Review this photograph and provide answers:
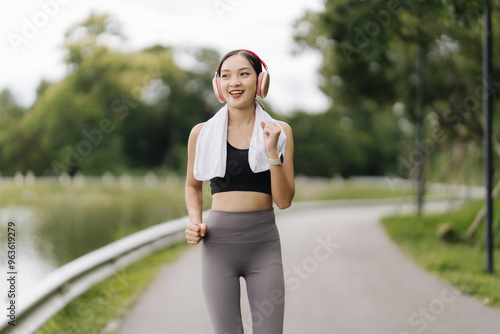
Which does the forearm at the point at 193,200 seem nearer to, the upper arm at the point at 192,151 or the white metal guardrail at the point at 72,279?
the upper arm at the point at 192,151

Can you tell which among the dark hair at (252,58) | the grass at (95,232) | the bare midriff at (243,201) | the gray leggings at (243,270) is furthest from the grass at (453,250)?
the dark hair at (252,58)

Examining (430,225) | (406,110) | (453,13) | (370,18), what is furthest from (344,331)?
(406,110)

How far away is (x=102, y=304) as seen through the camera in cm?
642

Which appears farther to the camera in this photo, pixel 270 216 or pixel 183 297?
pixel 183 297

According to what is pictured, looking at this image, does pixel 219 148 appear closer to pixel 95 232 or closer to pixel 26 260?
pixel 26 260

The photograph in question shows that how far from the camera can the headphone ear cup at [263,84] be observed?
329 centimetres

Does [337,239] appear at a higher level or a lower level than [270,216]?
lower

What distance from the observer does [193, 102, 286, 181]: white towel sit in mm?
3152

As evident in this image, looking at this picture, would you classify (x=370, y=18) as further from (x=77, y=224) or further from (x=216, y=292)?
(x=77, y=224)

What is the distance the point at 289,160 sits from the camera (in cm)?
319

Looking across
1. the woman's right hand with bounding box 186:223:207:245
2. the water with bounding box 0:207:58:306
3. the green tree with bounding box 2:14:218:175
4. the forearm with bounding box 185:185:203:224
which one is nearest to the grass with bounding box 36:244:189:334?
the water with bounding box 0:207:58:306

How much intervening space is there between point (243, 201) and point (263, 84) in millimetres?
671

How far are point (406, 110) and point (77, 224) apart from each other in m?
10.0

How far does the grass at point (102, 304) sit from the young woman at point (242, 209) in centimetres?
265
